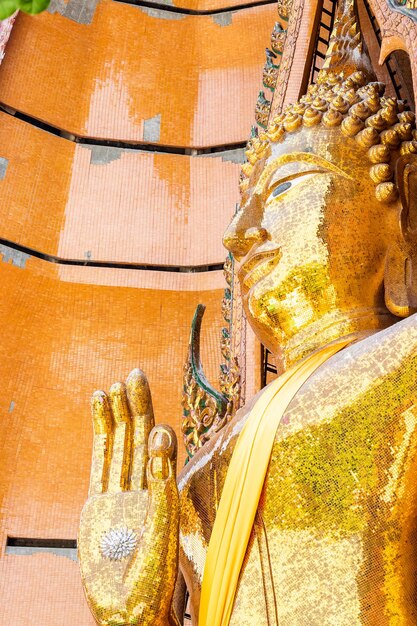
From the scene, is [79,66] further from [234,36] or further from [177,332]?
[177,332]

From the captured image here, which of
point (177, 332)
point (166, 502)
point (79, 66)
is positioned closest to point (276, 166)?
point (166, 502)

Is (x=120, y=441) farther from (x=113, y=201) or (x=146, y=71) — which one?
(x=146, y=71)

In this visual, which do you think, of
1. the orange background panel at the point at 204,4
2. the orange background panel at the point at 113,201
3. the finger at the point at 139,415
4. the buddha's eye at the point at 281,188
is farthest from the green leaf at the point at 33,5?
the orange background panel at the point at 204,4

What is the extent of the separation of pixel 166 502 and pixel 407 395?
0.58 metres

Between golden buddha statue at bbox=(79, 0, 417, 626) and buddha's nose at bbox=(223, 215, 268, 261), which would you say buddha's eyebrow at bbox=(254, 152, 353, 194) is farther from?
buddha's nose at bbox=(223, 215, 268, 261)

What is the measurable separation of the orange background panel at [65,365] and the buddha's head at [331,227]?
365cm

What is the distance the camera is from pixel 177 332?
6.45 metres

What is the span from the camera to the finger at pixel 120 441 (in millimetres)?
2125

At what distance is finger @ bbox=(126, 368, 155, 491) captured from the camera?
84.5 inches

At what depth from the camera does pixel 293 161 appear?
240cm

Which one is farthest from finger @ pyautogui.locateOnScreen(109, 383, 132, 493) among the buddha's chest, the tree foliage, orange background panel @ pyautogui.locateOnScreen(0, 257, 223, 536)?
orange background panel @ pyautogui.locateOnScreen(0, 257, 223, 536)

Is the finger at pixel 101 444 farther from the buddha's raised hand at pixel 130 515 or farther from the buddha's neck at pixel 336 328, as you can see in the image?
the buddha's neck at pixel 336 328

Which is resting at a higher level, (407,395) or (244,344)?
(244,344)

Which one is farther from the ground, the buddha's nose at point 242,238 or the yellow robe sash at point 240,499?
the buddha's nose at point 242,238
